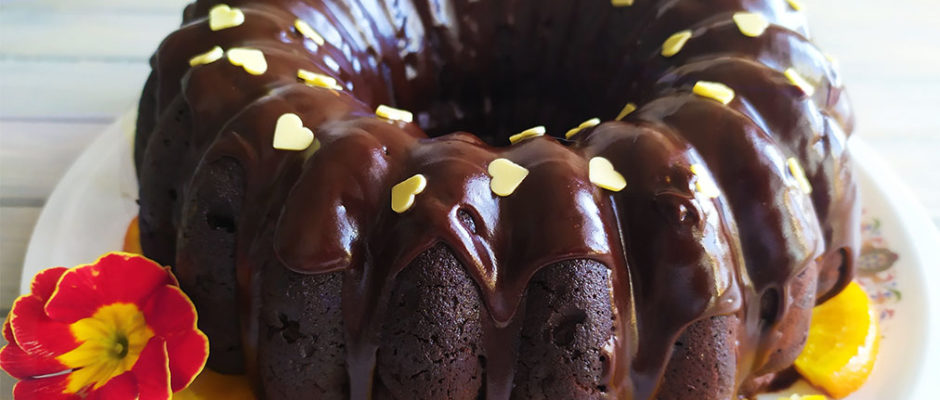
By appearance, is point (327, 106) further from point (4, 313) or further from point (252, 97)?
point (4, 313)

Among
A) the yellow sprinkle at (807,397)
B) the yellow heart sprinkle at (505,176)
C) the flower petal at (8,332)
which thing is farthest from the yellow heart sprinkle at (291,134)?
the yellow sprinkle at (807,397)

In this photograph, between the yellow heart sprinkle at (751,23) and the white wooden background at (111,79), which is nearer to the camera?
the yellow heart sprinkle at (751,23)

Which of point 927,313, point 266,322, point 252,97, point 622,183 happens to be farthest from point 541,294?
point 927,313

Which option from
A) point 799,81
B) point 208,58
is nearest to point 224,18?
point 208,58

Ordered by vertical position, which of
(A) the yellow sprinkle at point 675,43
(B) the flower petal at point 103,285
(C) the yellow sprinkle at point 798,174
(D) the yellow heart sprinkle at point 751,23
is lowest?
(B) the flower petal at point 103,285

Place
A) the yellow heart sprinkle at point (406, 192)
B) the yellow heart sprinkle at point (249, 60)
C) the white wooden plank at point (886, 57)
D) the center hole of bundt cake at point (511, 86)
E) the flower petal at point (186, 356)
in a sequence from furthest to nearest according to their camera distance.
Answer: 1. the white wooden plank at point (886, 57)
2. the center hole of bundt cake at point (511, 86)
3. the yellow heart sprinkle at point (249, 60)
4. the flower petal at point (186, 356)
5. the yellow heart sprinkle at point (406, 192)

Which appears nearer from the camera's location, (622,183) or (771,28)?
(622,183)

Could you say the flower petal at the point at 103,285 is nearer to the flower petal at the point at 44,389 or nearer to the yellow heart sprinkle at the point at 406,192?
the flower petal at the point at 44,389
